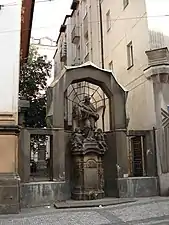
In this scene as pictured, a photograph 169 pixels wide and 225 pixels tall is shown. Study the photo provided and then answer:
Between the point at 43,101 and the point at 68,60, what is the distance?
7.57 meters

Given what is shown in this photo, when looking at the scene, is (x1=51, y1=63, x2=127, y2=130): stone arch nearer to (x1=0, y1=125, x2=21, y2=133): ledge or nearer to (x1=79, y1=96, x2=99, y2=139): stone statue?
(x1=79, y1=96, x2=99, y2=139): stone statue

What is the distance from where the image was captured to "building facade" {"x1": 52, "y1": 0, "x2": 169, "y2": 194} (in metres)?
13.1

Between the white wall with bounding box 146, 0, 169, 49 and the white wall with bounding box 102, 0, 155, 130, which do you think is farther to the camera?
the white wall with bounding box 102, 0, 155, 130

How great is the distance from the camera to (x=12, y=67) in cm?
1023

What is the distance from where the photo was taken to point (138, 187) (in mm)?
12500

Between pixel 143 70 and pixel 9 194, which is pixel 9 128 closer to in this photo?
pixel 9 194

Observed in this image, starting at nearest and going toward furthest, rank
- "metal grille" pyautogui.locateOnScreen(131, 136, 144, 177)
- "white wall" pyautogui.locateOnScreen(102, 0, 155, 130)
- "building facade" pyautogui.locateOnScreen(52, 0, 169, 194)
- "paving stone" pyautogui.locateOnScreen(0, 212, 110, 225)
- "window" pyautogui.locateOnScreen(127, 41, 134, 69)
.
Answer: "paving stone" pyautogui.locateOnScreen(0, 212, 110, 225)
"building facade" pyautogui.locateOnScreen(52, 0, 169, 194)
"metal grille" pyautogui.locateOnScreen(131, 136, 144, 177)
"white wall" pyautogui.locateOnScreen(102, 0, 155, 130)
"window" pyautogui.locateOnScreen(127, 41, 134, 69)

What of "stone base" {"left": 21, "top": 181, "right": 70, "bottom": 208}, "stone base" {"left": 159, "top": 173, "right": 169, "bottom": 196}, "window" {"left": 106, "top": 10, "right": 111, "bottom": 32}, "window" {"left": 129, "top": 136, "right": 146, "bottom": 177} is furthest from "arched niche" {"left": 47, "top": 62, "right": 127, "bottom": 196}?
"window" {"left": 106, "top": 10, "right": 111, "bottom": 32}

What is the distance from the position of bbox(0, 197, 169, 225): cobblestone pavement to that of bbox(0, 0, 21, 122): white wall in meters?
3.07

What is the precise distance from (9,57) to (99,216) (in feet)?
17.5

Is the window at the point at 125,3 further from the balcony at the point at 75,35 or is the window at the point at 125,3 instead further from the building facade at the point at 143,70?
the balcony at the point at 75,35

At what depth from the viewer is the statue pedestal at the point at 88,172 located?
11.9m

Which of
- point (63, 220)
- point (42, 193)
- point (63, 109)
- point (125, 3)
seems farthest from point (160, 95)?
point (63, 220)

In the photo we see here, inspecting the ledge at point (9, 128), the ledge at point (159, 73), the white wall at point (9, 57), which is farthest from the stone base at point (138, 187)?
the white wall at point (9, 57)
